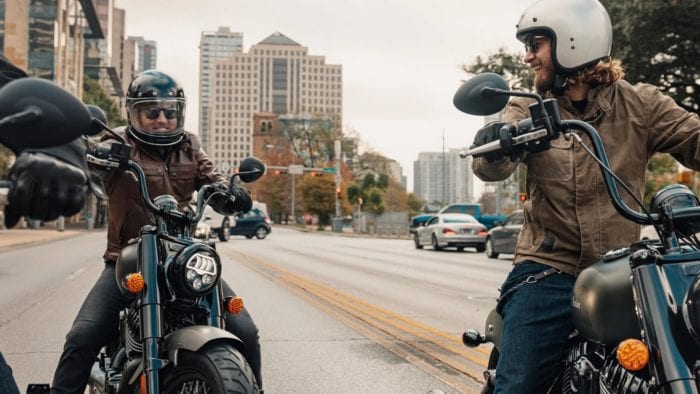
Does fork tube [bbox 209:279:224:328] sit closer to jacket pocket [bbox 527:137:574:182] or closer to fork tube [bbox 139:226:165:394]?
fork tube [bbox 139:226:165:394]

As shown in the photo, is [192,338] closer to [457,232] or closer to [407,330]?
[407,330]

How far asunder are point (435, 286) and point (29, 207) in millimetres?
12041

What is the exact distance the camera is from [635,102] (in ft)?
9.59

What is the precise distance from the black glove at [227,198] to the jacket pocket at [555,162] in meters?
1.63

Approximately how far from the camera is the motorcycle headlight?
10.6ft

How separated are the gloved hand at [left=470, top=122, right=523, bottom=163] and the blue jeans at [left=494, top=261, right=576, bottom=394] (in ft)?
1.71

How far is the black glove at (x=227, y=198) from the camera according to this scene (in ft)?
12.7

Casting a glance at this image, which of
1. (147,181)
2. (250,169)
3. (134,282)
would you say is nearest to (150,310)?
(134,282)

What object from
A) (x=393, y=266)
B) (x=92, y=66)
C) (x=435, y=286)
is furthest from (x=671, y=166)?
(x=92, y=66)

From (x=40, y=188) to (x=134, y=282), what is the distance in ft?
4.35

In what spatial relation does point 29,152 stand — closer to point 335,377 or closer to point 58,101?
point 58,101

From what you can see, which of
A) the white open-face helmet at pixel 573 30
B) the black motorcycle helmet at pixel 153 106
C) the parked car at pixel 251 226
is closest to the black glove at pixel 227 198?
the black motorcycle helmet at pixel 153 106

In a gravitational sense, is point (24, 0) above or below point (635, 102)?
above

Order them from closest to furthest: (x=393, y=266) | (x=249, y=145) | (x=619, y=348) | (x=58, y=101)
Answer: (x=58, y=101), (x=619, y=348), (x=393, y=266), (x=249, y=145)
